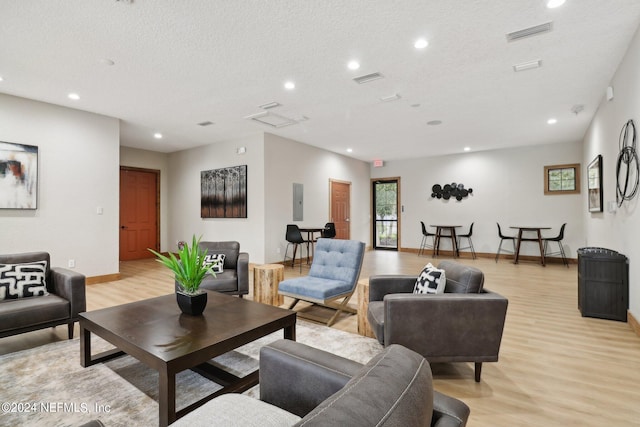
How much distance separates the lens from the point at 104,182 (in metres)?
5.43

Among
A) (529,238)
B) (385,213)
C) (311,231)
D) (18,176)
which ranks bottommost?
(529,238)

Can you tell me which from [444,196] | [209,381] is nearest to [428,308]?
[209,381]

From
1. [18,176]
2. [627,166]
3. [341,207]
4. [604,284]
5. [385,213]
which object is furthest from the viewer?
[385,213]

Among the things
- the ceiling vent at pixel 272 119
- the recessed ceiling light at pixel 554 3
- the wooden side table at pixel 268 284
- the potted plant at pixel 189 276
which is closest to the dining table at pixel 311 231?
the ceiling vent at pixel 272 119

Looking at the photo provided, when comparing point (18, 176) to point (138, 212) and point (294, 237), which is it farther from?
point (294, 237)

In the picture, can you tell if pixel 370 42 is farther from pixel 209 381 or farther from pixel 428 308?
pixel 209 381

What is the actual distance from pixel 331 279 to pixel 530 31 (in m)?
3.05

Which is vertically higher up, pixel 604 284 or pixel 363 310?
pixel 604 284

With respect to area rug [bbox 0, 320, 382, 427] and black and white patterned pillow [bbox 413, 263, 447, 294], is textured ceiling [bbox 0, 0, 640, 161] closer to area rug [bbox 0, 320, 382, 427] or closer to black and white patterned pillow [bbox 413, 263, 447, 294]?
black and white patterned pillow [bbox 413, 263, 447, 294]

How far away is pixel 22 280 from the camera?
2.91m

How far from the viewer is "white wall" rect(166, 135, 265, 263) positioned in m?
6.68

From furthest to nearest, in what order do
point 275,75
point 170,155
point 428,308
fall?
point 170,155, point 275,75, point 428,308

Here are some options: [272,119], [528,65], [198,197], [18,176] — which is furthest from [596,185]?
[18,176]

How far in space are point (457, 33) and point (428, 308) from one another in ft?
8.21
